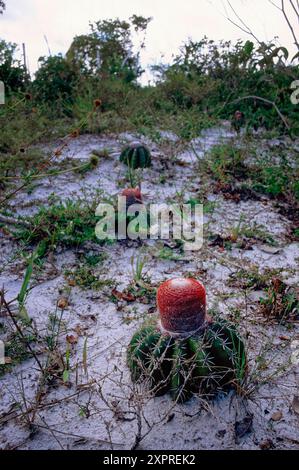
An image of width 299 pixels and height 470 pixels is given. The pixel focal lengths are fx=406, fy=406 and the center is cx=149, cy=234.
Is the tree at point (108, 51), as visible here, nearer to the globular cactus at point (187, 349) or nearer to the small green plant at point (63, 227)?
the small green plant at point (63, 227)

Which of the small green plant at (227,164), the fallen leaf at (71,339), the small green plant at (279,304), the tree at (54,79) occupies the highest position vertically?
the tree at (54,79)

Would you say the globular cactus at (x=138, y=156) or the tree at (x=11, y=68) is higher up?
the tree at (x=11, y=68)

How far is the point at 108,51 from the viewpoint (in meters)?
8.11

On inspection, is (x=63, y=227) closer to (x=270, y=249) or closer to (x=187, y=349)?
(x=270, y=249)

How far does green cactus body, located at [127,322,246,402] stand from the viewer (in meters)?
1.68

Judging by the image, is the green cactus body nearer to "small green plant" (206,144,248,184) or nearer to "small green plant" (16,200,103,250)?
"small green plant" (16,200,103,250)

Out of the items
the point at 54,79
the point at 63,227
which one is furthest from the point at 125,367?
the point at 54,79

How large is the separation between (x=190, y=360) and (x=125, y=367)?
519 mm

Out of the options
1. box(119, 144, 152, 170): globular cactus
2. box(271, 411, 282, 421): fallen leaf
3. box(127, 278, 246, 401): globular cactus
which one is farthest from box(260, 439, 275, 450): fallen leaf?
box(119, 144, 152, 170): globular cactus

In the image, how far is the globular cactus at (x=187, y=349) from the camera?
66.5 inches

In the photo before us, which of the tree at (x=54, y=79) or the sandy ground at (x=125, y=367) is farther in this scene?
the tree at (x=54, y=79)

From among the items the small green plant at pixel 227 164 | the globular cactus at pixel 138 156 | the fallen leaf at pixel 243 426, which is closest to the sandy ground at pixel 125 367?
the fallen leaf at pixel 243 426

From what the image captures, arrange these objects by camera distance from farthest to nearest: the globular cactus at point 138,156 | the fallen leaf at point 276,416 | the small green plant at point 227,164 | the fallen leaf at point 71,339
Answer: the globular cactus at point 138,156 → the small green plant at point 227,164 → the fallen leaf at point 71,339 → the fallen leaf at point 276,416

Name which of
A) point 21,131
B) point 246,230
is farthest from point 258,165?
point 21,131
